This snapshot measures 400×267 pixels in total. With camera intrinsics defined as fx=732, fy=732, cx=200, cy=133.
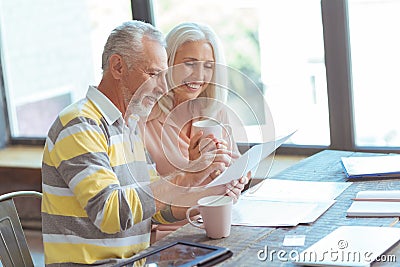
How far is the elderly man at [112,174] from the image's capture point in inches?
74.7

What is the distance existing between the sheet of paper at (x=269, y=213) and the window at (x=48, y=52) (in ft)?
6.08

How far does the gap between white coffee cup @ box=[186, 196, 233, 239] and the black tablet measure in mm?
84

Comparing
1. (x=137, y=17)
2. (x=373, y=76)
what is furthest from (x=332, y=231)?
(x=137, y=17)

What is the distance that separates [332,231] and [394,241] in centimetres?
17

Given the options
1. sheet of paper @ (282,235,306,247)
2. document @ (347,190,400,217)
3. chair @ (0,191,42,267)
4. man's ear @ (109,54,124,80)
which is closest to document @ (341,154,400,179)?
document @ (347,190,400,217)

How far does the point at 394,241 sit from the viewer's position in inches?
65.3

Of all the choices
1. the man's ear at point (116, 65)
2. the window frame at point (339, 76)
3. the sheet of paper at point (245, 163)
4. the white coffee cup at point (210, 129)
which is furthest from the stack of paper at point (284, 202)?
the window frame at point (339, 76)

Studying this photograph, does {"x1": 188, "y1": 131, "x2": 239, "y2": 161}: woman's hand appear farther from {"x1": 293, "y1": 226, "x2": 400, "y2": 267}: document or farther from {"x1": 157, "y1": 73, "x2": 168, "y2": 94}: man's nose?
{"x1": 293, "y1": 226, "x2": 400, "y2": 267}: document

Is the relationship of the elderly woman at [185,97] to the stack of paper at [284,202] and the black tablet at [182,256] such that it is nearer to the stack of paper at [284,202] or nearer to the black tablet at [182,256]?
the stack of paper at [284,202]

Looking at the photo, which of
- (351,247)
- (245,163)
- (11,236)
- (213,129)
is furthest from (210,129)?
(11,236)

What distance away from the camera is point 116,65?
82.1 inches

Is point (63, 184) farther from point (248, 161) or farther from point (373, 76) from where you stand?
point (373, 76)

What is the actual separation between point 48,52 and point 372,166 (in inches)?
88.0

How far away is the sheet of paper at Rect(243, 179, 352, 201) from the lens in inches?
82.5
